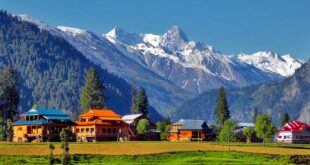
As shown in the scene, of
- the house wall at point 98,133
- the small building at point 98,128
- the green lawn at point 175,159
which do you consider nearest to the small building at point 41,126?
the small building at point 98,128

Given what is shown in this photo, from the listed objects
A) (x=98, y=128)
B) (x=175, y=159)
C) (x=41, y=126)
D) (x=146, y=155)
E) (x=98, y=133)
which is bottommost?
(x=175, y=159)

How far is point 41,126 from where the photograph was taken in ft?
584

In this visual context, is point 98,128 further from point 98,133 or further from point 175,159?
point 175,159

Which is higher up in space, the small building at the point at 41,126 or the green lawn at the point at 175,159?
the small building at the point at 41,126

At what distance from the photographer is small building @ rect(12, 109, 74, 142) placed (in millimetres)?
176625

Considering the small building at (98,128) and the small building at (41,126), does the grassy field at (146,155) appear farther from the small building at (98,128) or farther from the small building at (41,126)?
the small building at (98,128)

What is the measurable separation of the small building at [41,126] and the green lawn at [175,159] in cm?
5288

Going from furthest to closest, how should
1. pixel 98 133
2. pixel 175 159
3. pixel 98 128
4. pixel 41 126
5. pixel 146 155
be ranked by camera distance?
pixel 98 128, pixel 98 133, pixel 41 126, pixel 146 155, pixel 175 159

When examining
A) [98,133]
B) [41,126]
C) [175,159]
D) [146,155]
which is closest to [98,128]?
[98,133]

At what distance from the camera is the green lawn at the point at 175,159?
389 ft

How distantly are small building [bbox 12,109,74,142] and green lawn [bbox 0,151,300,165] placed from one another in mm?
52881

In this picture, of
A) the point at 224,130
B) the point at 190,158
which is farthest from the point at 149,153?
the point at 224,130

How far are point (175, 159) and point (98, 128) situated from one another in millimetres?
67990

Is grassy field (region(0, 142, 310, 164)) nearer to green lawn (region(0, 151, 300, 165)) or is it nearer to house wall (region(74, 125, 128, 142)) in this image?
green lawn (region(0, 151, 300, 165))
